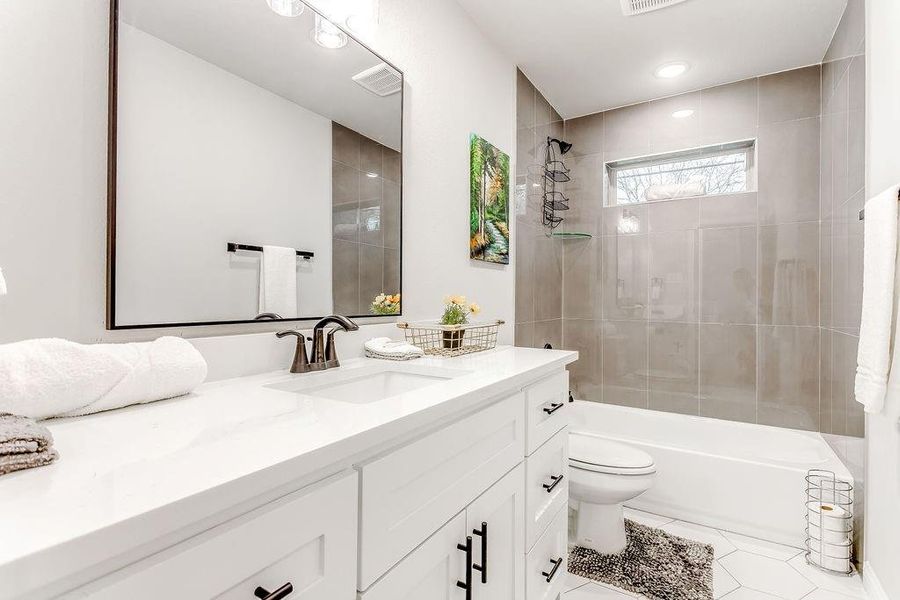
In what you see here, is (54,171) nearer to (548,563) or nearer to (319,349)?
(319,349)

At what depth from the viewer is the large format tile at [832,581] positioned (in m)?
1.75

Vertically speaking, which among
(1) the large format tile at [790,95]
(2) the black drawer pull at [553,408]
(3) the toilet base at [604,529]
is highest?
(1) the large format tile at [790,95]

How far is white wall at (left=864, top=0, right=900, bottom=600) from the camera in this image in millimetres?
1467

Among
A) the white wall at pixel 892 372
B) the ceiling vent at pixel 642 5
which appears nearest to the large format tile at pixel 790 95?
the white wall at pixel 892 372

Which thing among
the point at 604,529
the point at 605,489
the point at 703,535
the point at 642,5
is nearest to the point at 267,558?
the point at 605,489

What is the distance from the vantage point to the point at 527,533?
4.20ft

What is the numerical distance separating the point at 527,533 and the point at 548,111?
2.74m

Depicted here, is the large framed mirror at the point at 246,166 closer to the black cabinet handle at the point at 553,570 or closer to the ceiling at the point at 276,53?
the ceiling at the point at 276,53

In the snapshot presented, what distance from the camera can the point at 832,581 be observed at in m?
1.81

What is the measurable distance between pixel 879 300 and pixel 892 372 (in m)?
0.23

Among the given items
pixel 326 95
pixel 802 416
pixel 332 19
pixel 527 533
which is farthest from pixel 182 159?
pixel 802 416

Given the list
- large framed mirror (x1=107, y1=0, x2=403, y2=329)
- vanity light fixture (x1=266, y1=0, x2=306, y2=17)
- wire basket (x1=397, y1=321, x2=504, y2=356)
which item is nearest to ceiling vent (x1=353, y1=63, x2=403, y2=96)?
large framed mirror (x1=107, y1=0, x2=403, y2=329)

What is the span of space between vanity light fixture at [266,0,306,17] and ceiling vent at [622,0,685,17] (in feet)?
5.00

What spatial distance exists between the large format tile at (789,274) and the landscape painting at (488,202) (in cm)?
168
